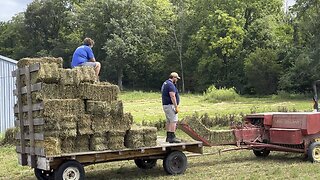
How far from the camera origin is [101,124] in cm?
981

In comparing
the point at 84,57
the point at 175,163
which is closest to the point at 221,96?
the point at 175,163

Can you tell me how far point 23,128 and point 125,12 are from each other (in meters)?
53.5

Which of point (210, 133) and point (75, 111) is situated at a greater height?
point (75, 111)

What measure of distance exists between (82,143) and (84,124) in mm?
435

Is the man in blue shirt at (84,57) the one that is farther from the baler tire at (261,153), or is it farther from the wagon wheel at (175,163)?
the baler tire at (261,153)

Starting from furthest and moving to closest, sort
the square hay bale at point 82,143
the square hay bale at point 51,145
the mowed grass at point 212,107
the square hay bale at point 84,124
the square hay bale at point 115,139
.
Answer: the mowed grass at point 212,107, the square hay bale at point 115,139, the square hay bale at point 82,143, the square hay bale at point 84,124, the square hay bale at point 51,145

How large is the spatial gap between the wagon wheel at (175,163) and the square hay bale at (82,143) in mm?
2065

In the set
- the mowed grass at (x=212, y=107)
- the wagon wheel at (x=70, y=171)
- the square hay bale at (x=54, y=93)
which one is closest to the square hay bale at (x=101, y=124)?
the square hay bale at (x=54, y=93)

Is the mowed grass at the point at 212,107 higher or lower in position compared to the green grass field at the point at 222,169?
higher

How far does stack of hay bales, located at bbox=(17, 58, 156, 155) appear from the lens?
365 inches

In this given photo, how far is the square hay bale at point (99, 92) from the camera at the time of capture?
9758 millimetres

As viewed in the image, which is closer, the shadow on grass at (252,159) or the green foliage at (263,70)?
the shadow on grass at (252,159)

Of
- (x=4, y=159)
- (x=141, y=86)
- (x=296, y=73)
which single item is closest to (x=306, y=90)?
(x=296, y=73)

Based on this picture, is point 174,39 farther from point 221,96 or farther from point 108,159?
point 108,159
